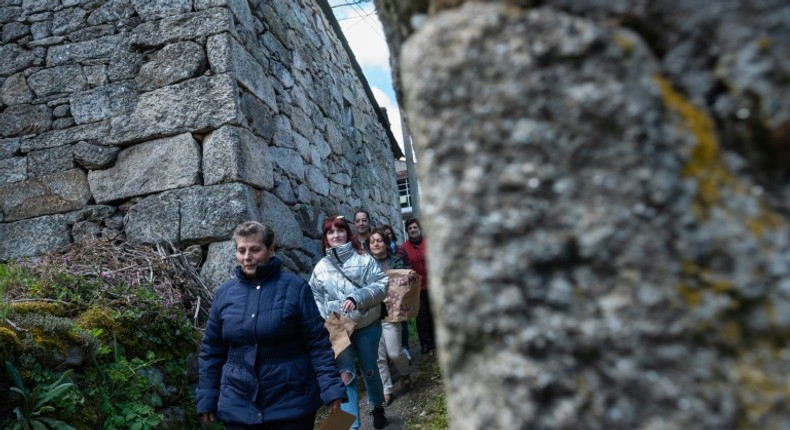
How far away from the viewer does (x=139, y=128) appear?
437cm

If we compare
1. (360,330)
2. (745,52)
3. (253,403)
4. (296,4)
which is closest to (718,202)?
(745,52)

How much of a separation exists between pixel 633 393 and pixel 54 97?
5162mm

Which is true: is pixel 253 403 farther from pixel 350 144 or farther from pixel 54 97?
pixel 350 144

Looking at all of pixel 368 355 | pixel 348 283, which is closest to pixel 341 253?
pixel 348 283

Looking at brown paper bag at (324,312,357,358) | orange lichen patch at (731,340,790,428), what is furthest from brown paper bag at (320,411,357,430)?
orange lichen patch at (731,340,790,428)

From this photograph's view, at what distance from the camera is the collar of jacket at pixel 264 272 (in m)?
2.80

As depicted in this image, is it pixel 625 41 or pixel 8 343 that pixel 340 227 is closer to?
pixel 8 343

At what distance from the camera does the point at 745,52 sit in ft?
1.87

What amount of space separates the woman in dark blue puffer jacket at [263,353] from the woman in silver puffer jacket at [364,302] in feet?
3.32

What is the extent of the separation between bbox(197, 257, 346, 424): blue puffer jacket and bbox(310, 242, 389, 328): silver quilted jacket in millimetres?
1032

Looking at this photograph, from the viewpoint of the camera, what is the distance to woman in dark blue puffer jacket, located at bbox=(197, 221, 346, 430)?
8.52 feet

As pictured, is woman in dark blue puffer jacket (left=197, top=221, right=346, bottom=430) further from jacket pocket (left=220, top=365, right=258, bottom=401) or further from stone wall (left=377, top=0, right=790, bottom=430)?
stone wall (left=377, top=0, right=790, bottom=430)

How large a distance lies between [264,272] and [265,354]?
0.39 metres

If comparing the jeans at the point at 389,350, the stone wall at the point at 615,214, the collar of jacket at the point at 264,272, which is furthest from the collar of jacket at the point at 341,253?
the stone wall at the point at 615,214
